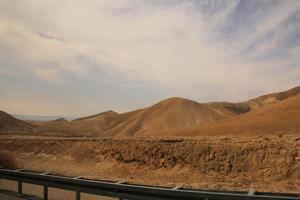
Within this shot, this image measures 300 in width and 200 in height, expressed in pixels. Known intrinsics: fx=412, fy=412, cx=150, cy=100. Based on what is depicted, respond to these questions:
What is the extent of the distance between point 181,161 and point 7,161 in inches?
482

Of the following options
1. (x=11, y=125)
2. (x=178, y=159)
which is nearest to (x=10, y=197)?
→ (x=178, y=159)

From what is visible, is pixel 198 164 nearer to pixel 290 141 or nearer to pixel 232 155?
pixel 232 155

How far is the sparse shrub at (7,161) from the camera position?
89.0 feet

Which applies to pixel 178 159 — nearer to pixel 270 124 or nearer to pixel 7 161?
pixel 7 161

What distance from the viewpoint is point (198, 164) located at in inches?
1026

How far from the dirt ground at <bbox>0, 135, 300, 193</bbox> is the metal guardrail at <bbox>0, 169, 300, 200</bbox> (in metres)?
8.99

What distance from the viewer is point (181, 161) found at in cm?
2711

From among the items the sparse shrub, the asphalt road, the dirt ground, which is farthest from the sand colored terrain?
the asphalt road

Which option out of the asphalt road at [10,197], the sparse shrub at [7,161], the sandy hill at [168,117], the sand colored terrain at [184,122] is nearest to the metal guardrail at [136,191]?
the asphalt road at [10,197]

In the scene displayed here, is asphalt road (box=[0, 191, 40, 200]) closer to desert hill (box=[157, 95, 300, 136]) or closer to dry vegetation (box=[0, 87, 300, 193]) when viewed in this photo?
dry vegetation (box=[0, 87, 300, 193])

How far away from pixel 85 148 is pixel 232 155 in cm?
1255

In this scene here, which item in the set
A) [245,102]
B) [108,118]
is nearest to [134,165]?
[108,118]

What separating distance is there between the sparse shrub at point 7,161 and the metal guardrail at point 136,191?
1574 cm

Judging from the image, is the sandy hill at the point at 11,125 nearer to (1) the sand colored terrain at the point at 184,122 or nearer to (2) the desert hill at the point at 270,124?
(1) the sand colored terrain at the point at 184,122
